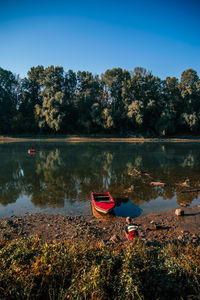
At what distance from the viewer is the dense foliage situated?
425 centimetres

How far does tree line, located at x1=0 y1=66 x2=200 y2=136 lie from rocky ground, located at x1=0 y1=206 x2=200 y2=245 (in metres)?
57.1

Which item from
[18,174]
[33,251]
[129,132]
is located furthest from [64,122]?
[33,251]

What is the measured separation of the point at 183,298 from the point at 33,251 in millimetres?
Answer: 4183

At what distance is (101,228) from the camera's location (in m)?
9.91

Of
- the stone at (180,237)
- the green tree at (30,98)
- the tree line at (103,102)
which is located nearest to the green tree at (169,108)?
the tree line at (103,102)

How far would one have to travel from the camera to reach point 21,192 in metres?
16.2

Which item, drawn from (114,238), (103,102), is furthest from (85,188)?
(103,102)

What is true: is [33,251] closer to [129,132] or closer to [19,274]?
[19,274]

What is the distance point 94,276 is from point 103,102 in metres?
75.5

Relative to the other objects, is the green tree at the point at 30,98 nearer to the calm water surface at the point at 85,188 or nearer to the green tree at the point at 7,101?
the green tree at the point at 7,101

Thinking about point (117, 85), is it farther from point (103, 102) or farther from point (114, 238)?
point (114, 238)

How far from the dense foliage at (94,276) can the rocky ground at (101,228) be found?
3.11 meters

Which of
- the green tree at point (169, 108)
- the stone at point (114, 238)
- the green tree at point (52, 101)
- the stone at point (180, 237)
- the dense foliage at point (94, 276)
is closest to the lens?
the dense foliage at point (94, 276)

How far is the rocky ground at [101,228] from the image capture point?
877cm
